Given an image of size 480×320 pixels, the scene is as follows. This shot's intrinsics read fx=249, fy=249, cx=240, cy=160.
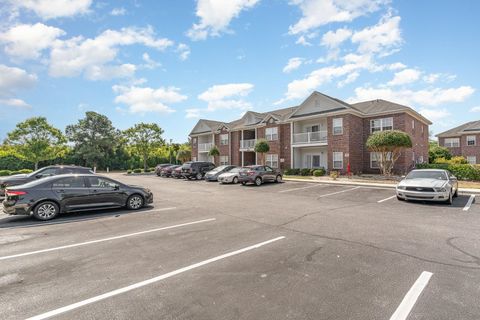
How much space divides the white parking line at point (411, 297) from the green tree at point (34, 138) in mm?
38528

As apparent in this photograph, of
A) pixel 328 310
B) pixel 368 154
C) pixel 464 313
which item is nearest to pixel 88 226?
pixel 328 310

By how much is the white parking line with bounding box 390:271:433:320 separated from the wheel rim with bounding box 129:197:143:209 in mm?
8828

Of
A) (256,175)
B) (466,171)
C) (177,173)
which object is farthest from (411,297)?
(177,173)

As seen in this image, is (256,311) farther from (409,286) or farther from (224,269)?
(409,286)

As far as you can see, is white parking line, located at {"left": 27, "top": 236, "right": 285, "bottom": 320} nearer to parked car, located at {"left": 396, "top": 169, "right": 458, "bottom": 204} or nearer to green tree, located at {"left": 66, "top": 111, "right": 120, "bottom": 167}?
parked car, located at {"left": 396, "top": 169, "right": 458, "bottom": 204}

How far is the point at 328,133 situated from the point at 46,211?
22302 millimetres

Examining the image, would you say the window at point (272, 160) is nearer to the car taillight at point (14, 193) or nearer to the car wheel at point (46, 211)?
the car wheel at point (46, 211)

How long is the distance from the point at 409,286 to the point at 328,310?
1476mm

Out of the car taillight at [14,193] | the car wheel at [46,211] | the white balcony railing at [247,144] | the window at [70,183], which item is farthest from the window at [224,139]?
the car taillight at [14,193]

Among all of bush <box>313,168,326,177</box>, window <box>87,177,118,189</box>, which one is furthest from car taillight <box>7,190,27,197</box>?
bush <box>313,168,326,177</box>

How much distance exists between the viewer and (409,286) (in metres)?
3.53

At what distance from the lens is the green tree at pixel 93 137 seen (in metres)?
43.9

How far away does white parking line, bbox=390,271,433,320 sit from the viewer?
2.87 meters

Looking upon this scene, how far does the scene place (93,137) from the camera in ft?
152
